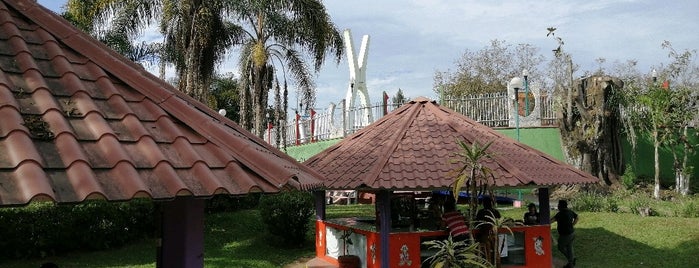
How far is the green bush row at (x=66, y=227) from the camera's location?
14.3 metres

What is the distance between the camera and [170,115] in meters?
3.89

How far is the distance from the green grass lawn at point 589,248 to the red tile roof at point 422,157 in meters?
2.95

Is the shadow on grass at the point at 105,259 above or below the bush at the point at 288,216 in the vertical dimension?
below

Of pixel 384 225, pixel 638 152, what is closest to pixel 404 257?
pixel 384 225

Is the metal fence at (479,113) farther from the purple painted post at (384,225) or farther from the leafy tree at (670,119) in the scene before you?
the purple painted post at (384,225)

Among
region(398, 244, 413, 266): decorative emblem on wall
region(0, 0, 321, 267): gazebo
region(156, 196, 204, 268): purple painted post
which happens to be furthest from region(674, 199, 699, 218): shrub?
region(156, 196, 204, 268): purple painted post

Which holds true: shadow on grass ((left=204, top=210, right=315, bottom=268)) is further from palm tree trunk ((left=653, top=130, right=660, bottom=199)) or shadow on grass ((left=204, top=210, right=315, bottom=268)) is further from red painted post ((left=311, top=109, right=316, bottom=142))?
palm tree trunk ((left=653, top=130, right=660, bottom=199))

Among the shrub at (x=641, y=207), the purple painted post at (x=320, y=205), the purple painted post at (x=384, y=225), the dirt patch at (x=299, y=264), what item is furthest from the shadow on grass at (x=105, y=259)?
the shrub at (x=641, y=207)

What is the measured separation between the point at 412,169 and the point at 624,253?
6.77 meters

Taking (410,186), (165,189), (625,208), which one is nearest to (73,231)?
(410,186)

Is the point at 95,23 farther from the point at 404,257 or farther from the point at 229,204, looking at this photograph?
the point at 404,257

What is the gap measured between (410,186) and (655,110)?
50.5 ft

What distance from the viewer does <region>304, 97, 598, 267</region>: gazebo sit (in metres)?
10.0

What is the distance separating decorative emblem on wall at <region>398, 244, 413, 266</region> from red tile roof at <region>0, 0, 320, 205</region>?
640cm
